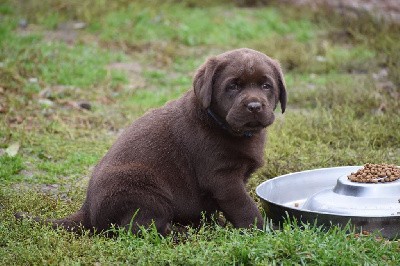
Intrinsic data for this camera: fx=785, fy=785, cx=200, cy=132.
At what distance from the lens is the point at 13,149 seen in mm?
7602

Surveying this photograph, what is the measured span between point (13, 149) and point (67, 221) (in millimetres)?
2431

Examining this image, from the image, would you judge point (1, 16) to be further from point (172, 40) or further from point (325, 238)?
point (325, 238)

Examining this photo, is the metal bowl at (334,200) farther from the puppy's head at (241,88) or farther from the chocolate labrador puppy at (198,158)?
the puppy's head at (241,88)

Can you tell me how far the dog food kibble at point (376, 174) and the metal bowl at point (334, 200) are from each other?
5 cm

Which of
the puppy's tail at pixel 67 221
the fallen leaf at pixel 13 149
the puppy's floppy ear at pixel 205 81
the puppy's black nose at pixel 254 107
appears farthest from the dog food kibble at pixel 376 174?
the fallen leaf at pixel 13 149

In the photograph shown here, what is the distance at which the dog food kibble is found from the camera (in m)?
5.38

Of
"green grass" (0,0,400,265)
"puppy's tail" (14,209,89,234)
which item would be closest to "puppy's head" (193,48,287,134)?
"green grass" (0,0,400,265)

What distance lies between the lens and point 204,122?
534 centimetres

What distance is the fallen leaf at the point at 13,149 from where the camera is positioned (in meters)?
7.44

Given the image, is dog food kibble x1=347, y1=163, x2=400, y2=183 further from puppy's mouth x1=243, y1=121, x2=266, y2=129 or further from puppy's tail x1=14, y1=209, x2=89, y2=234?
puppy's tail x1=14, y1=209, x2=89, y2=234

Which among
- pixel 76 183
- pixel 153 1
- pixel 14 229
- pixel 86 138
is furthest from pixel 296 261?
pixel 153 1

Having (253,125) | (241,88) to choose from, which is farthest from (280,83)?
(253,125)

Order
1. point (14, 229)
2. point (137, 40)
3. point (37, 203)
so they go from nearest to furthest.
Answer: point (14, 229), point (37, 203), point (137, 40)

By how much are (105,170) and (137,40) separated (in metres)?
7.29
